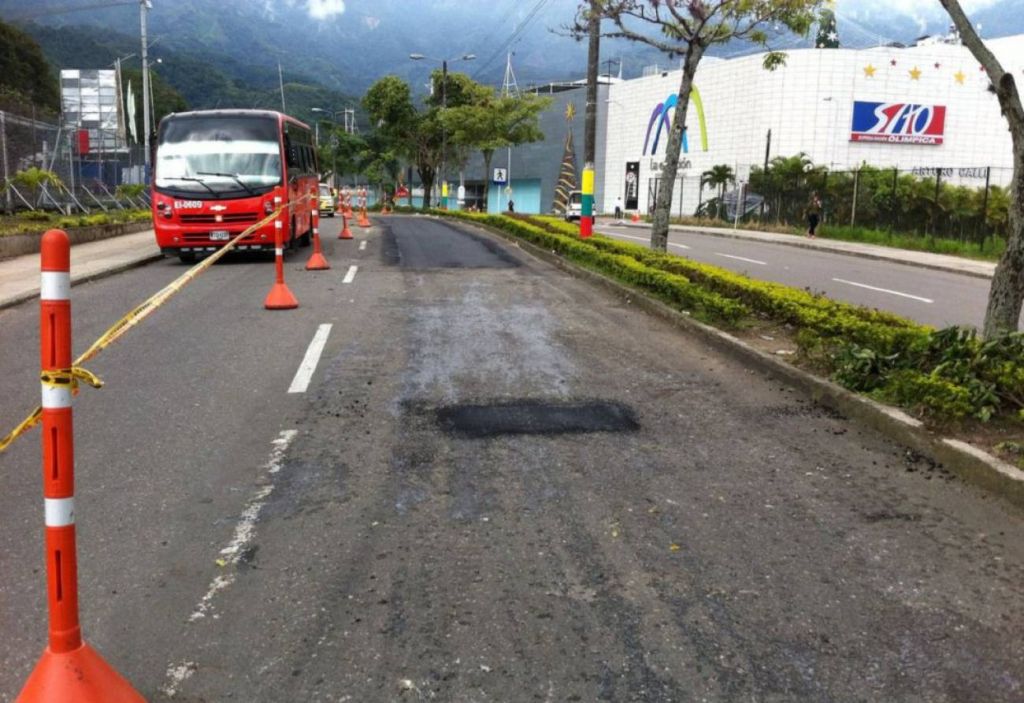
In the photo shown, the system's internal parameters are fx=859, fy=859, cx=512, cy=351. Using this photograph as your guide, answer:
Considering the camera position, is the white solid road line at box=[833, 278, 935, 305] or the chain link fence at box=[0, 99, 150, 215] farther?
the chain link fence at box=[0, 99, 150, 215]

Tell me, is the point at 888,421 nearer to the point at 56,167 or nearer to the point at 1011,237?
the point at 1011,237

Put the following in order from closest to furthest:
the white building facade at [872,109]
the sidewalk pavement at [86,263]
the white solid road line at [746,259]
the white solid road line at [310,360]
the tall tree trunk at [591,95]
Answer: the white solid road line at [310,360] → the sidewalk pavement at [86,263] → the tall tree trunk at [591,95] → the white solid road line at [746,259] → the white building facade at [872,109]

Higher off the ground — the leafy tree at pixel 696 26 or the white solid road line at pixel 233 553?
the leafy tree at pixel 696 26

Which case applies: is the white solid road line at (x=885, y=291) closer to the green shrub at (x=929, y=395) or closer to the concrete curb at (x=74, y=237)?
the green shrub at (x=929, y=395)

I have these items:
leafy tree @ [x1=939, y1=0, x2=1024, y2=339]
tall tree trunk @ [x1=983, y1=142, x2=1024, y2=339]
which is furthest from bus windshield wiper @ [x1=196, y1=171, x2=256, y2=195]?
tall tree trunk @ [x1=983, y1=142, x2=1024, y2=339]

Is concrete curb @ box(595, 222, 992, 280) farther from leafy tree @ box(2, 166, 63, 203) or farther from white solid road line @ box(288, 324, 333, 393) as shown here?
leafy tree @ box(2, 166, 63, 203)

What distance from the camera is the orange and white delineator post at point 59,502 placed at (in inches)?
98.3

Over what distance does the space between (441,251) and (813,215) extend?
57.7 ft

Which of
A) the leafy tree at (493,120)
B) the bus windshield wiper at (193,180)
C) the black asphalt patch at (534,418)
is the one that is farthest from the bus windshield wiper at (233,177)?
the leafy tree at (493,120)

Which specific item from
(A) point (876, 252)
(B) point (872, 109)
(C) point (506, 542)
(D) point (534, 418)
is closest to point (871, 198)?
(A) point (876, 252)

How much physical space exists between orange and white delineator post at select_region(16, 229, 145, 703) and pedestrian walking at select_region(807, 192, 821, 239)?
1278 inches

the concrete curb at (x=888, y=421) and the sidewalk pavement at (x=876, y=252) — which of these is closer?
the concrete curb at (x=888, y=421)

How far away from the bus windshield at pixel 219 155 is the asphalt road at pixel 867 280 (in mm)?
9656

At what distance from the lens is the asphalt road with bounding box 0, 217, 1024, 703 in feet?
10.1
